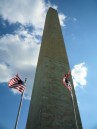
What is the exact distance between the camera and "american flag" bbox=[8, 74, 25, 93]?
607 inches

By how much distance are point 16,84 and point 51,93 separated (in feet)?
27.0

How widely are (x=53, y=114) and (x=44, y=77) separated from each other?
5015mm

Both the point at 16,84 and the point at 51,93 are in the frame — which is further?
the point at 51,93

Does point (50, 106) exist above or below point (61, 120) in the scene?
above

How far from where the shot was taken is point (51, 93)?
903 inches

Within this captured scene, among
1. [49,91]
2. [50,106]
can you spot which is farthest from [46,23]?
[50,106]

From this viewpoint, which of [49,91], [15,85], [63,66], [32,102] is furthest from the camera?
[63,66]

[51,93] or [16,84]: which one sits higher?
[51,93]

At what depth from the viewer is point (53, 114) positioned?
21.4 m

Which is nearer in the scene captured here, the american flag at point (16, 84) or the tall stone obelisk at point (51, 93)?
the american flag at point (16, 84)

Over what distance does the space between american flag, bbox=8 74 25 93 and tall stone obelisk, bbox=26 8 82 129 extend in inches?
257

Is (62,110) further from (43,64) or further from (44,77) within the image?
(43,64)

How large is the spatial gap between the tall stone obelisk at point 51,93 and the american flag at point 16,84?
6.53 m

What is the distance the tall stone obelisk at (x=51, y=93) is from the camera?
21125 millimetres
